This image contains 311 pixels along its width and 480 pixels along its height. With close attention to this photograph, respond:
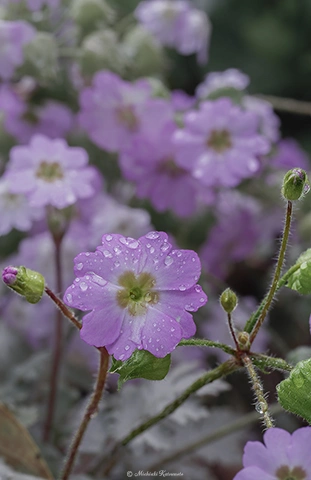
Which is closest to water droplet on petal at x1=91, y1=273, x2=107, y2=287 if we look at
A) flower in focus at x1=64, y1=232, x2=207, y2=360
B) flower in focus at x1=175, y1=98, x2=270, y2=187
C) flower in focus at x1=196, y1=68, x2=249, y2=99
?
flower in focus at x1=64, y1=232, x2=207, y2=360

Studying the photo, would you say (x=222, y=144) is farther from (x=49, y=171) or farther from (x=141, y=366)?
(x=141, y=366)

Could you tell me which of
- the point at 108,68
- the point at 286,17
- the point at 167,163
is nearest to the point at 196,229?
the point at 167,163

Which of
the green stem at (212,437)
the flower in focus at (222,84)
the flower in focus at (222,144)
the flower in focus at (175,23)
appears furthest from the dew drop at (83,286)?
the flower in focus at (175,23)

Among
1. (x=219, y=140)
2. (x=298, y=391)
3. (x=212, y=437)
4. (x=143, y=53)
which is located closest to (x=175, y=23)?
(x=143, y=53)

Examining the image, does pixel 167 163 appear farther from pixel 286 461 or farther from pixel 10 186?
pixel 286 461

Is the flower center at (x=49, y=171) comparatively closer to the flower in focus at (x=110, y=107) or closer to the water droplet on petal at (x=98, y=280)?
the flower in focus at (x=110, y=107)

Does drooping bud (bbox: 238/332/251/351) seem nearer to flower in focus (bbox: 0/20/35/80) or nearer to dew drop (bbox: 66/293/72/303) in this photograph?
dew drop (bbox: 66/293/72/303)
